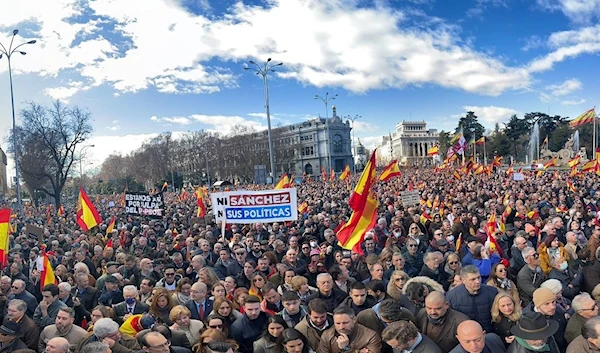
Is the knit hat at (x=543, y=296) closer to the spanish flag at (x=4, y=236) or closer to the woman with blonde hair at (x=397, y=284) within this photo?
the woman with blonde hair at (x=397, y=284)

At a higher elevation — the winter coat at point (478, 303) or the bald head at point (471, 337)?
the bald head at point (471, 337)

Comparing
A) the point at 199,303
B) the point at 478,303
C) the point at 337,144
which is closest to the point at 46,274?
the point at 199,303

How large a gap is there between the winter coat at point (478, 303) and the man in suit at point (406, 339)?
3.60ft

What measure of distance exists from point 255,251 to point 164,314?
3.52m

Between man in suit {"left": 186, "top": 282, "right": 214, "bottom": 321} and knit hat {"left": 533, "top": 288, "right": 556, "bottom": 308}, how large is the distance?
331 cm

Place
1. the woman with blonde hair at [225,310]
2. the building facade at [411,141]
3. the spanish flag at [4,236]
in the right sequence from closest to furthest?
the woman with blonde hair at [225,310] → the spanish flag at [4,236] → the building facade at [411,141]

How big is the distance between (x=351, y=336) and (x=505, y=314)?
1.40 m

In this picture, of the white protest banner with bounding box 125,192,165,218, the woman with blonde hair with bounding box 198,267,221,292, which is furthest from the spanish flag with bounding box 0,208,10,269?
the white protest banner with bounding box 125,192,165,218

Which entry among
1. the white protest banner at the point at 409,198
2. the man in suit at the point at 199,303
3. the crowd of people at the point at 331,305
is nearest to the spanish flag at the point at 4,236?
the crowd of people at the point at 331,305

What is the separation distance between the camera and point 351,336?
3.50m

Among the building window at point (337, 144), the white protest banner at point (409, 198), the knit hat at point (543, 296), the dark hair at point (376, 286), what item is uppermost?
the building window at point (337, 144)

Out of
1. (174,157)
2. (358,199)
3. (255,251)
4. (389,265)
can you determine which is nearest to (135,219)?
(255,251)

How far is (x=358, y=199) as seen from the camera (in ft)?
25.3

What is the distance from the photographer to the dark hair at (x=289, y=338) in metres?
3.57
